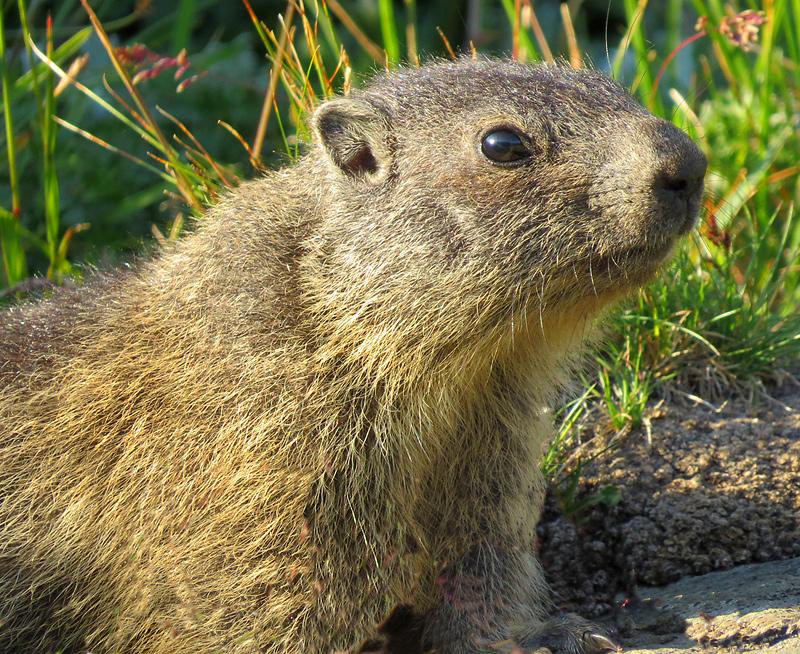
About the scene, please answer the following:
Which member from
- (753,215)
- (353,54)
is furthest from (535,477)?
(353,54)

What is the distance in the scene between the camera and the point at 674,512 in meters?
4.75

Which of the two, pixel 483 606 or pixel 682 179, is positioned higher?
pixel 682 179

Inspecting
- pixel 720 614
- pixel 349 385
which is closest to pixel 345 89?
pixel 349 385

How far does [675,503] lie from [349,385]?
159 cm

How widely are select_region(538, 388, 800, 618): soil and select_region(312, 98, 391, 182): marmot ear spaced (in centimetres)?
170

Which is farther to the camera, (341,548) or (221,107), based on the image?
(221,107)

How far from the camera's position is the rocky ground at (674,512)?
4.68m

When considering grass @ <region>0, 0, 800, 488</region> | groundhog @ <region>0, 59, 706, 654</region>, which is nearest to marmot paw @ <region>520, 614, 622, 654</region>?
groundhog @ <region>0, 59, 706, 654</region>

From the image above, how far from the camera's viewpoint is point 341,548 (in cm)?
397

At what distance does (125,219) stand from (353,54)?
129 inches

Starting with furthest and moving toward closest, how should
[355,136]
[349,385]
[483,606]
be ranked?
[483,606] → [355,136] → [349,385]

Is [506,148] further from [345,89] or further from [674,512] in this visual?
[674,512]

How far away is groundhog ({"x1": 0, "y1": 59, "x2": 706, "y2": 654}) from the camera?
388cm

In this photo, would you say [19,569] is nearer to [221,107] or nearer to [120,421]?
[120,421]
